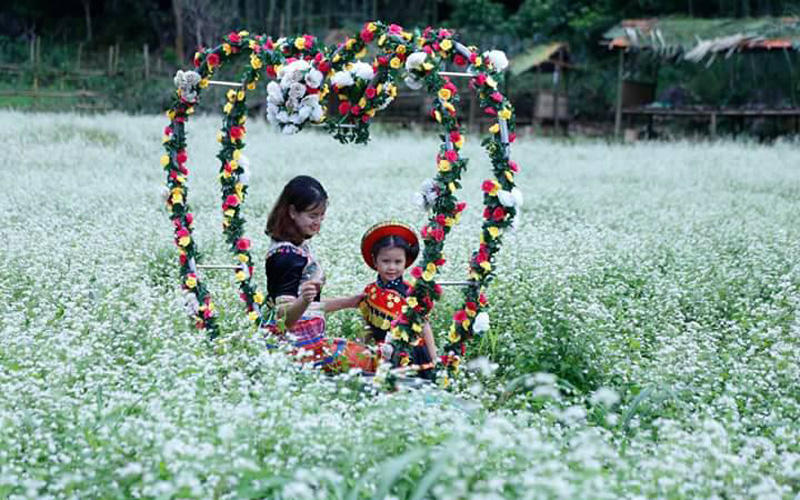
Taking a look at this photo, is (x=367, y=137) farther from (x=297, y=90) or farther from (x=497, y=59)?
(x=497, y=59)

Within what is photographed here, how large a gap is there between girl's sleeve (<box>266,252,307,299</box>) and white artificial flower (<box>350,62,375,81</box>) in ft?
3.84

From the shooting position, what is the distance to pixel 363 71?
5469mm

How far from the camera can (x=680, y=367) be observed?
5621 mm

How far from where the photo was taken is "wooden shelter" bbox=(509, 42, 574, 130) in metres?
28.2

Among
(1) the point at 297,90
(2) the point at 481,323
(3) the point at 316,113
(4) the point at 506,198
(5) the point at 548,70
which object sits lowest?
(2) the point at 481,323

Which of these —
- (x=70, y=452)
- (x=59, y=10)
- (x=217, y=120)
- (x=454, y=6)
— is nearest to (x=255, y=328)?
(x=70, y=452)

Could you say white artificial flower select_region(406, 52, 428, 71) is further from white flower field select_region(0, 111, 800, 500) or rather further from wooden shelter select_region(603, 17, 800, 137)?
wooden shelter select_region(603, 17, 800, 137)

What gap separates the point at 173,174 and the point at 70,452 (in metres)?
2.91

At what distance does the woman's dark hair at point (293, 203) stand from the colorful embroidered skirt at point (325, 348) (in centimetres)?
54

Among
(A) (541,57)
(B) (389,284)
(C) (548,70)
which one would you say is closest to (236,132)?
(B) (389,284)

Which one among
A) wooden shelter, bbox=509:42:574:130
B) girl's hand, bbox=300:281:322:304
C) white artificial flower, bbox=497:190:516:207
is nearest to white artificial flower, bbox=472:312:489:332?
white artificial flower, bbox=497:190:516:207

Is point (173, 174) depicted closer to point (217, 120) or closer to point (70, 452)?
point (70, 452)

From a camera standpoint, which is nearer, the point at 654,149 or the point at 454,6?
the point at 654,149

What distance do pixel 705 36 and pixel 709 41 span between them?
Result: 453 millimetres
